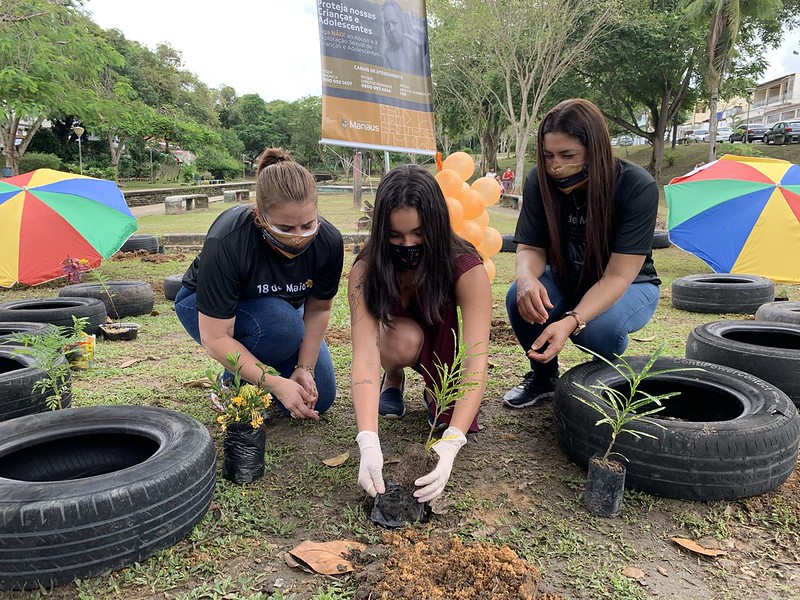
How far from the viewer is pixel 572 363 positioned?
3637 millimetres

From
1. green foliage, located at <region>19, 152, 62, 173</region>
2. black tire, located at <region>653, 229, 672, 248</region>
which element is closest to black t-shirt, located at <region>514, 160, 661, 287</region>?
black tire, located at <region>653, 229, 672, 248</region>

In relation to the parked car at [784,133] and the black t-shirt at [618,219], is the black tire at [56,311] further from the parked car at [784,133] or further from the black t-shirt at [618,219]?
the parked car at [784,133]

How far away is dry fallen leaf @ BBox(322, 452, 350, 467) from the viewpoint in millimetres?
2322

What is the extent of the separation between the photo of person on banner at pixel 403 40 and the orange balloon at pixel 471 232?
7.35 feet

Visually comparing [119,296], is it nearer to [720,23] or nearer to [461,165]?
[461,165]

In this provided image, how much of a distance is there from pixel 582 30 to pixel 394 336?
21.7 m

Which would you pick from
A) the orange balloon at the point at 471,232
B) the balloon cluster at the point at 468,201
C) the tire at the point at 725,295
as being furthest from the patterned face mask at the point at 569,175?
the tire at the point at 725,295

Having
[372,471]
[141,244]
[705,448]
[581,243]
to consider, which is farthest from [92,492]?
[141,244]

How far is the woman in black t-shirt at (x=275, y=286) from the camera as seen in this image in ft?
7.38

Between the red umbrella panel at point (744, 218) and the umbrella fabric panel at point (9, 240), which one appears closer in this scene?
the red umbrella panel at point (744, 218)

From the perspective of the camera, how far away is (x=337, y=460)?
2.35m

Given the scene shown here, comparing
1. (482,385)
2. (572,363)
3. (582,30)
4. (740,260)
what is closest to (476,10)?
(582,30)

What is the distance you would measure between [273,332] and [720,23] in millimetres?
19056

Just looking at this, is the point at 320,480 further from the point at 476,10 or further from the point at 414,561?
the point at 476,10
